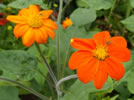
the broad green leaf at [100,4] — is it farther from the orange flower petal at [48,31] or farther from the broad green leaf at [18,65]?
the broad green leaf at [18,65]

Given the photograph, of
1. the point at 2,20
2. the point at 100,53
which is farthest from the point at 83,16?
the point at 2,20

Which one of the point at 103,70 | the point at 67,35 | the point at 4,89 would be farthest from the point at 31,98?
the point at 103,70

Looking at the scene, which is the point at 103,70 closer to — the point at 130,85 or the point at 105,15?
the point at 130,85

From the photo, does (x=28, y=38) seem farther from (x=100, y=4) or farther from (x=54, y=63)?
(x=54, y=63)

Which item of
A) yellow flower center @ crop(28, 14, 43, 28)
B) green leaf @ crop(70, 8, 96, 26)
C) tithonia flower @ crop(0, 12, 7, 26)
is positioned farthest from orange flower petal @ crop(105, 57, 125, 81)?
tithonia flower @ crop(0, 12, 7, 26)

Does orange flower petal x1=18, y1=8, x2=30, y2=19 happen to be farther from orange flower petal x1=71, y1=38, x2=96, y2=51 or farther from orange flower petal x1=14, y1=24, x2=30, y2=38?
orange flower petal x1=71, y1=38, x2=96, y2=51
